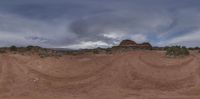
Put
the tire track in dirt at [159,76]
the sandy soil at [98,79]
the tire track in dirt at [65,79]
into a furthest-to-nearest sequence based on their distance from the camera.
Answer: the tire track in dirt at [65,79] → the tire track in dirt at [159,76] → the sandy soil at [98,79]

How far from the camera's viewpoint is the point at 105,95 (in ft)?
50.7

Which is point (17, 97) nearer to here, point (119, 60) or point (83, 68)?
point (83, 68)

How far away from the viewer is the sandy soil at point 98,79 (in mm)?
15820

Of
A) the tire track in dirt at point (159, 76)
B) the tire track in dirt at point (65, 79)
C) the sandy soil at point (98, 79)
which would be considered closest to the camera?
the sandy soil at point (98, 79)

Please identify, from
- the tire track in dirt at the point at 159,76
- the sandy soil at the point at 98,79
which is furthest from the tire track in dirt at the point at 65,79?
the tire track in dirt at the point at 159,76

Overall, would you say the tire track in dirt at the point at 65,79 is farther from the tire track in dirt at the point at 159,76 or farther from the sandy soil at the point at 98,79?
the tire track in dirt at the point at 159,76

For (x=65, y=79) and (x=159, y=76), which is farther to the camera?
(x=159, y=76)

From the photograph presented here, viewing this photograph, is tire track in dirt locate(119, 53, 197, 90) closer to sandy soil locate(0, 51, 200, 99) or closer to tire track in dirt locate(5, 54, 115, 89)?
sandy soil locate(0, 51, 200, 99)

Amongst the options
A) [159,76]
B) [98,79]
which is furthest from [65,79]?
[159,76]

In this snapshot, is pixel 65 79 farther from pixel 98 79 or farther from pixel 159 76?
pixel 159 76

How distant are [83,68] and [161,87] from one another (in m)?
5.37

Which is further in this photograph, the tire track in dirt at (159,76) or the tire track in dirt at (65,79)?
the tire track in dirt at (65,79)

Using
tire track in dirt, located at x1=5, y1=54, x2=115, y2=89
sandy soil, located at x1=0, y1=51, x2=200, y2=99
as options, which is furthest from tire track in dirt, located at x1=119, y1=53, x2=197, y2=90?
tire track in dirt, located at x1=5, y1=54, x2=115, y2=89

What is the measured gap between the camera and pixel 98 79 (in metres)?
18.4
